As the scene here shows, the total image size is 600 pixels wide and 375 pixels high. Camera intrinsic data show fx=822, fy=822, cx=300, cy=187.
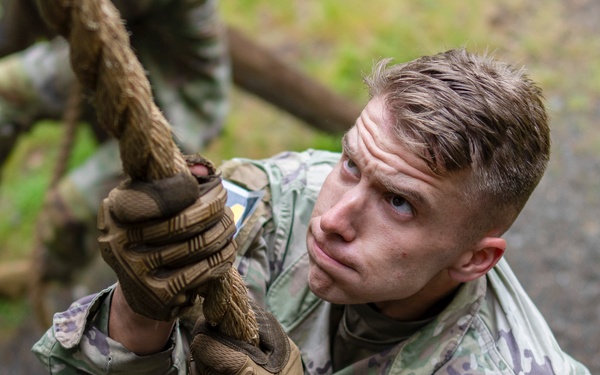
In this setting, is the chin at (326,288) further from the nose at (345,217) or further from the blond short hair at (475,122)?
the blond short hair at (475,122)

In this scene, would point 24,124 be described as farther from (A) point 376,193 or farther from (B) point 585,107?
(B) point 585,107

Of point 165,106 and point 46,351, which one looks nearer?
point 46,351

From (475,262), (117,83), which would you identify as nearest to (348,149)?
(475,262)

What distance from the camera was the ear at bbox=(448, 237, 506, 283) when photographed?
2.01 metres

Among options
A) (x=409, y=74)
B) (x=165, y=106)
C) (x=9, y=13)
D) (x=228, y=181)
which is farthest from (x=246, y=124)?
(x=409, y=74)

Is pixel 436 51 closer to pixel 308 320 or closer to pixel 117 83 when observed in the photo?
pixel 308 320

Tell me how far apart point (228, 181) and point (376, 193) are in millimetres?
524

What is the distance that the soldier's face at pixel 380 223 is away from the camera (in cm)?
186

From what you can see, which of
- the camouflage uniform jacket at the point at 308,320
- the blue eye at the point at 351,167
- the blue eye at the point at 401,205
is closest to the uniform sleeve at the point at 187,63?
the camouflage uniform jacket at the point at 308,320

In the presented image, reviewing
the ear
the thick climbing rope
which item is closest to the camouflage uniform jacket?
the ear

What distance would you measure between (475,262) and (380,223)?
306 mm

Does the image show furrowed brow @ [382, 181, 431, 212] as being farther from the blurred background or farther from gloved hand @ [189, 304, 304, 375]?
the blurred background

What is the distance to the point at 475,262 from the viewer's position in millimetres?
2033

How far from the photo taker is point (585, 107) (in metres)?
5.52
